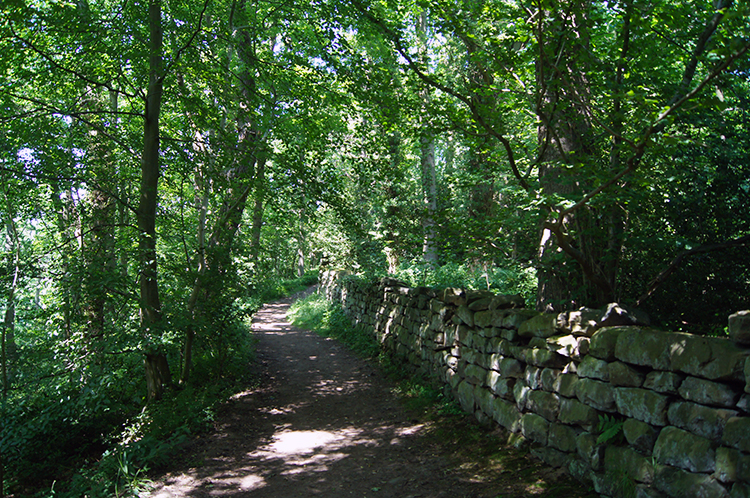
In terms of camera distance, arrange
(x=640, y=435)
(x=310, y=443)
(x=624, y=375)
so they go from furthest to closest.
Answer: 1. (x=310, y=443)
2. (x=624, y=375)
3. (x=640, y=435)

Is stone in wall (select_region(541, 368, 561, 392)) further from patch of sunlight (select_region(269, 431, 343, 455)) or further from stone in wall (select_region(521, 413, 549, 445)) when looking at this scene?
patch of sunlight (select_region(269, 431, 343, 455))

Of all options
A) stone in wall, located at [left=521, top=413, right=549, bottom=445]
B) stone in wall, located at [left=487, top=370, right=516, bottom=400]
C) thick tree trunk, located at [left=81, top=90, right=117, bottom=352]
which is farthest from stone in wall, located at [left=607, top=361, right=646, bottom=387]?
thick tree trunk, located at [left=81, top=90, right=117, bottom=352]

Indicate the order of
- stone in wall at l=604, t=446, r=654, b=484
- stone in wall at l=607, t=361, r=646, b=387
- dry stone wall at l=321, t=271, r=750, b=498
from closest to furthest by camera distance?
1. dry stone wall at l=321, t=271, r=750, b=498
2. stone in wall at l=604, t=446, r=654, b=484
3. stone in wall at l=607, t=361, r=646, b=387

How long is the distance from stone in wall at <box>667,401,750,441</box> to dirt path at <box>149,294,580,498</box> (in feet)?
4.46

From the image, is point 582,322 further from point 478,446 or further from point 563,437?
point 478,446

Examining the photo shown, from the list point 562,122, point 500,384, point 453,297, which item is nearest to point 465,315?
point 453,297

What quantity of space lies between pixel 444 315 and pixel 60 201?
6010 mm

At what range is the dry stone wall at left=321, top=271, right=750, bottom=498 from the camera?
8.69 ft

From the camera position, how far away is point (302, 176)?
8.01 m

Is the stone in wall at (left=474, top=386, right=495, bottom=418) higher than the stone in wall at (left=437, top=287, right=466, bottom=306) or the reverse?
the reverse

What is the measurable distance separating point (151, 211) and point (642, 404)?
683 centimetres

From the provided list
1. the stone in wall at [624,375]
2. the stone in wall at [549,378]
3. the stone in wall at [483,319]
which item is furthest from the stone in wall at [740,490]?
the stone in wall at [483,319]

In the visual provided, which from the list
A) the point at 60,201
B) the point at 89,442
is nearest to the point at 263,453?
the point at 89,442

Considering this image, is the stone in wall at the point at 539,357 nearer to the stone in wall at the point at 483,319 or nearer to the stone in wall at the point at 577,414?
the stone in wall at the point at 577,414
